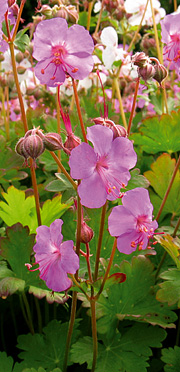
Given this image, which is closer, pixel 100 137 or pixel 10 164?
pixel 100 137

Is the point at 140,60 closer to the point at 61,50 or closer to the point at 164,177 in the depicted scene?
the point at 61,50

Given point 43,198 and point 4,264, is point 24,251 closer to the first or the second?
point 4,264

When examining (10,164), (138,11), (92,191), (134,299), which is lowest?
(134,299)

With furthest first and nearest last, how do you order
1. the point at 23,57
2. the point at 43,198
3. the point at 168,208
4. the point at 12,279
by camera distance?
1. the point at 23,57
2. the point at 43,198
3. the point at 168,208
4. the point at 12,279

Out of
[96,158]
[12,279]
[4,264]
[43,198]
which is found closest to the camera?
[96,158]

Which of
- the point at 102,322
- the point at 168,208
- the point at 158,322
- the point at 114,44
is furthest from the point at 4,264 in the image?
the point at 114,44

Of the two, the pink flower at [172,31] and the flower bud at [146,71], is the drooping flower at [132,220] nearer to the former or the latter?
the flower bud at [146,71]

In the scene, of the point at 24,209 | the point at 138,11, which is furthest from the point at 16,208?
the point at 138,11
